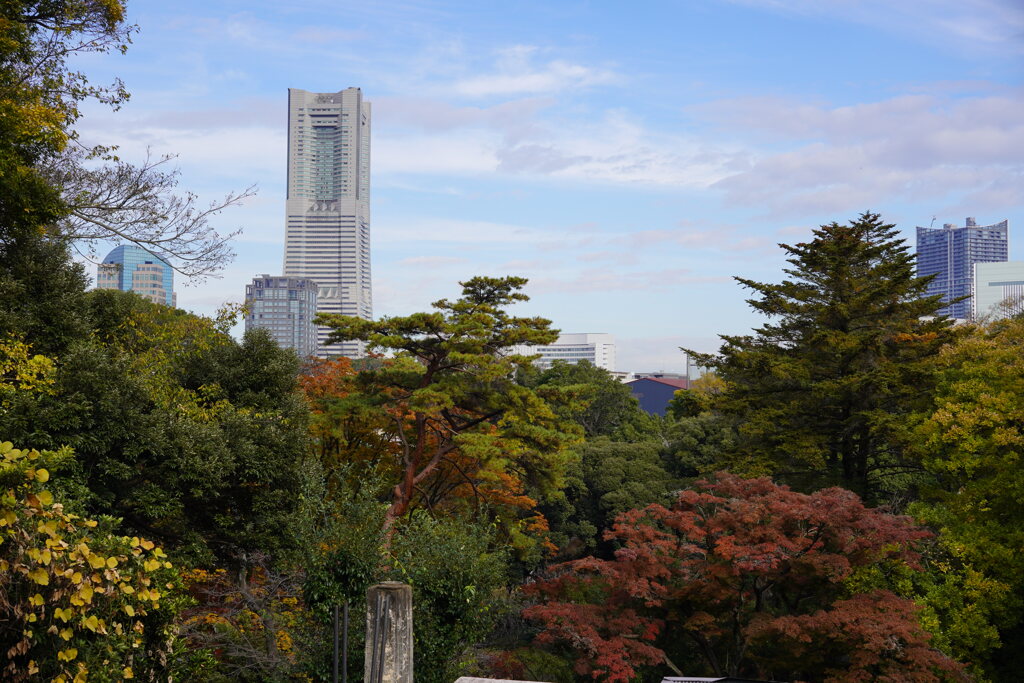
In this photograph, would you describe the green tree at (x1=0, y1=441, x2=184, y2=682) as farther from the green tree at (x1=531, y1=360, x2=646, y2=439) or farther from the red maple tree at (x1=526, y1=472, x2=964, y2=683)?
the green tree at (x1=531, y1=360, x2=646, y2=439)

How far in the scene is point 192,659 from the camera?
6.38m

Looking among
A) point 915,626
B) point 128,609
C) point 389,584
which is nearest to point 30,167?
point 128,609

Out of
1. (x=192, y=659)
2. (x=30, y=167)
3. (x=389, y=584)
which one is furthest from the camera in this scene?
(x=30, y=167)

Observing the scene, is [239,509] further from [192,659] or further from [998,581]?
[998,581]

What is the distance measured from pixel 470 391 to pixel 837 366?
829 centimetres

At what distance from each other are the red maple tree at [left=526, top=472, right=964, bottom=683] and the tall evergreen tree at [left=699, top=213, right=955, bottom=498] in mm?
5238

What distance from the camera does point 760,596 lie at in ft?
38.1

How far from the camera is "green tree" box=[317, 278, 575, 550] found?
577 inches

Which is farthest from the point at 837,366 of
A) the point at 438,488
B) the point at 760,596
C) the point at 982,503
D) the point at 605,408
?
the point at 605,408

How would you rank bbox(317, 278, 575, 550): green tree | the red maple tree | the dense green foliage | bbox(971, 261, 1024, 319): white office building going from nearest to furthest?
1. the dense green foliage
2. the red maple tree
3. bbox(317, 278, 575, 550): green tree
4. bbox(971, 261, 1024, 319): white office building

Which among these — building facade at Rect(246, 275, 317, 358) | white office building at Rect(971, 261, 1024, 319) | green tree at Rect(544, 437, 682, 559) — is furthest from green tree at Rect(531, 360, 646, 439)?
white office building at Rect(971, 261, 1024, 319)

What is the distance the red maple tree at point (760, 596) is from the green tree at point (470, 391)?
3294mm

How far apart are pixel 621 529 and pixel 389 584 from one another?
7813mm

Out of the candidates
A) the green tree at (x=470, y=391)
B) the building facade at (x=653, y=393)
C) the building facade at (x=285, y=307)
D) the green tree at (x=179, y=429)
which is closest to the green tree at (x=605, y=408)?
the green tree at (x=470, y=391)
